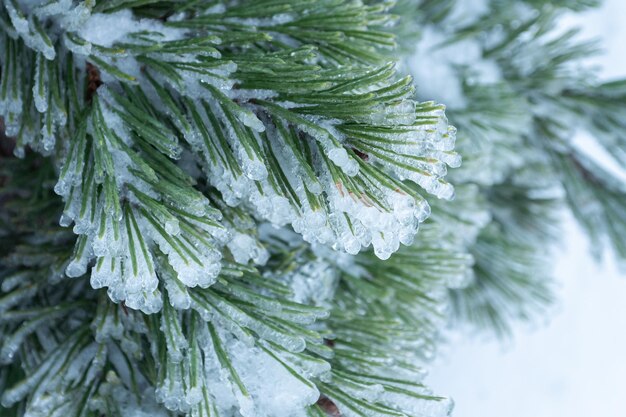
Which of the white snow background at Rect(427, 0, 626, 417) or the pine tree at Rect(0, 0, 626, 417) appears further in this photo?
the white snow background at Rect(427, 0, 626, 417)

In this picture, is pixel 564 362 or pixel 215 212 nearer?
pixel 215 212

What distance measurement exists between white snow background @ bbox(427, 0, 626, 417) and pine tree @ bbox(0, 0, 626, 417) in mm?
932

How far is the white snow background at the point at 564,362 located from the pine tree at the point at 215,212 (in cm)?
93

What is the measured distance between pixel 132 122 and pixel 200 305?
13 cm

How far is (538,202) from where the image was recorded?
105cm

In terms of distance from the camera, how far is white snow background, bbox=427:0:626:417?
1553 millimetres

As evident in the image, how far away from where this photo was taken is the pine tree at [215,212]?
0.44m

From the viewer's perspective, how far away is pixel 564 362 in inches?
67.1

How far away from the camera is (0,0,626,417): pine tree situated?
1.43 ft

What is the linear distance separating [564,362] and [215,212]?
1462 mm

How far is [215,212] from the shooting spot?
45cm

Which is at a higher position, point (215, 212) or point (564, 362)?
point (215, 212)

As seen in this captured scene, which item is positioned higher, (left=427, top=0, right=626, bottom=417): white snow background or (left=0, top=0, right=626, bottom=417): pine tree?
(left=0, top=0, right=626, bottom=417): pine tree

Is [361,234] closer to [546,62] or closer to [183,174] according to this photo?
[183,174]
